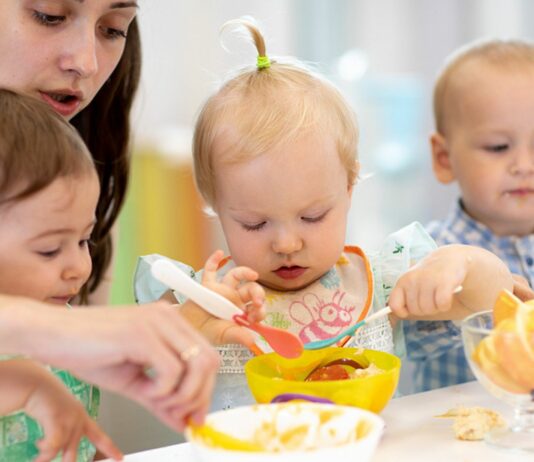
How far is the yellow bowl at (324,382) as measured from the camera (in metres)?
0.96

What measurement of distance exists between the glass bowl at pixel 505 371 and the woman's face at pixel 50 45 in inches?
26.5

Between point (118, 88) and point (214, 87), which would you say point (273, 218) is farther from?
point (118, 88)

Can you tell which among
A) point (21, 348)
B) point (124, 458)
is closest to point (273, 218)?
point (124, 458)

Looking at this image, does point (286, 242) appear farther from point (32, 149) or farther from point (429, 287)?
point (32, 149)

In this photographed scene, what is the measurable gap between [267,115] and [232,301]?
31cm

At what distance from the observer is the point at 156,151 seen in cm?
329

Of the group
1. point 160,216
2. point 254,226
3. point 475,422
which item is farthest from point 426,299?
point 160,216

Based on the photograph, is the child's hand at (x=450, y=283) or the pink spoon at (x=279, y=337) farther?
the child's hand at (x=450, y=283)

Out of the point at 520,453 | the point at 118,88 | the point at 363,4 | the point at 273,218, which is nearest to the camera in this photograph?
the point at 520,453

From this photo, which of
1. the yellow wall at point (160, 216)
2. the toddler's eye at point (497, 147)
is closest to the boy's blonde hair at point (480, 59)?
the toddler's eye at point (497, 147)

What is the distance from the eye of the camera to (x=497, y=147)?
166 centimetres

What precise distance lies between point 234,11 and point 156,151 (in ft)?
2.00

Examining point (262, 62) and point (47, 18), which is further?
point (262, 62)

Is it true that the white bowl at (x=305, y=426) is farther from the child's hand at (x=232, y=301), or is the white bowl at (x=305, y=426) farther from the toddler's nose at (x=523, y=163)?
the toddler's nose at (x=523, y=163)
